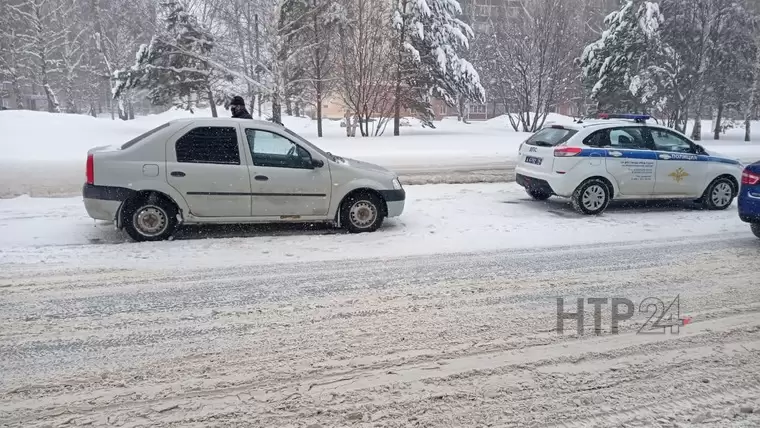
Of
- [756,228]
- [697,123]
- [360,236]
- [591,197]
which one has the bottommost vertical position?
[360,236]

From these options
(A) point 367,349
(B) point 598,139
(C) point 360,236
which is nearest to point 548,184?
(B) point 598,139

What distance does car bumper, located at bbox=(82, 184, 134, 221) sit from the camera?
6363mm

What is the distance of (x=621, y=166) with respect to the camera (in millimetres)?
8789

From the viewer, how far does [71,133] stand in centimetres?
1908

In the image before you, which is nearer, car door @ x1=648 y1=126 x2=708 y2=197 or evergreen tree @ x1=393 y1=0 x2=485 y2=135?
Result: car door @ x1=648 y1=126 x2=708 y2=197

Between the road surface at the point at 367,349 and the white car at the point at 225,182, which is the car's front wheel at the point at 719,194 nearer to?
the road surface at the point at 367,349

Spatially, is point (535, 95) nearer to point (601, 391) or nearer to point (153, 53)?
point (153, 53)

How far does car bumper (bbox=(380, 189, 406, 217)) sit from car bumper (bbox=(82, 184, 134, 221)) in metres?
3.43

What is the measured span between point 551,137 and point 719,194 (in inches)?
139

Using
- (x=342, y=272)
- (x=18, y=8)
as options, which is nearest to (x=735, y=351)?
(x=342, y=272)

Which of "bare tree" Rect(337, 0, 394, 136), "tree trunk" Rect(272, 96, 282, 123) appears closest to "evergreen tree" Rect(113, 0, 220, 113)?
"tree trunk" Rect(272, 96, 282, 123)

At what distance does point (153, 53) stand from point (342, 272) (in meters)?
23.7

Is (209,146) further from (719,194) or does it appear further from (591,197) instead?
(719,194)

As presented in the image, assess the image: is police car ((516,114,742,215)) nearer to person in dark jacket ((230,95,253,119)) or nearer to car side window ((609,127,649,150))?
car side window ((609,127,649,150))
